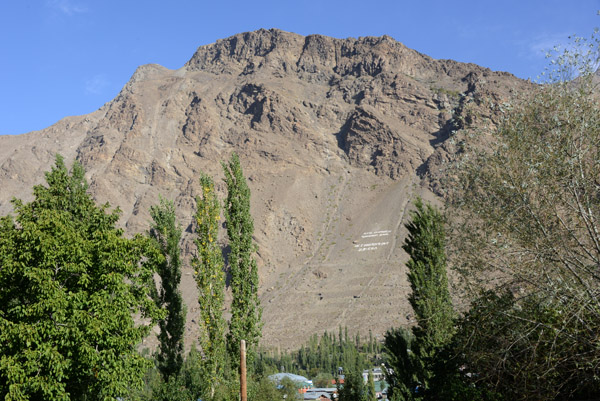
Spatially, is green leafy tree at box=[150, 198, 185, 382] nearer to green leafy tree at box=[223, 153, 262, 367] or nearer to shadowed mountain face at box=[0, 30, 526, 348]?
green leafy tree at box=[223, 153, 262, 367]

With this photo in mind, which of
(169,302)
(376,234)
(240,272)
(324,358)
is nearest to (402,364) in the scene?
(240,272)

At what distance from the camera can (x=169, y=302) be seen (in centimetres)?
2512

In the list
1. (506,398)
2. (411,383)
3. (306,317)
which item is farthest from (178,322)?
(306,317)

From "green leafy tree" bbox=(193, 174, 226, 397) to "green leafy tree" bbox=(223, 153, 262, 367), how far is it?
115 cm

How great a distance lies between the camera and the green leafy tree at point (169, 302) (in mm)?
24719

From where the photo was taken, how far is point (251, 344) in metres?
22.2

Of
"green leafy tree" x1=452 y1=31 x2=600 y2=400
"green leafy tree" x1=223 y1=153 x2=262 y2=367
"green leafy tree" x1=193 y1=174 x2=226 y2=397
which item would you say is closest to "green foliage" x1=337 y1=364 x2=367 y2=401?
"green leafy tree" x1=193 y1=174 x2=226 y2=397

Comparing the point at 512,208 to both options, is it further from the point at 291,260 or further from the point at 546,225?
the point at 291,260

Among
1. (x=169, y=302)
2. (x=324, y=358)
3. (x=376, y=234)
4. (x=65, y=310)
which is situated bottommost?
(x=324, y=358)

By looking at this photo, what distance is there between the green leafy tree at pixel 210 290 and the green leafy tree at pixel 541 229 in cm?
1242

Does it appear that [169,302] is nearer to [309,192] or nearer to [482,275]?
[482,275]

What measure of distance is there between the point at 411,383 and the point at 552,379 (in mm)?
11733

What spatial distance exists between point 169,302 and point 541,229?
1770 centimetres

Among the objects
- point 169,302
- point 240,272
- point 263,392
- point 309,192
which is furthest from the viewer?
point 309,192
